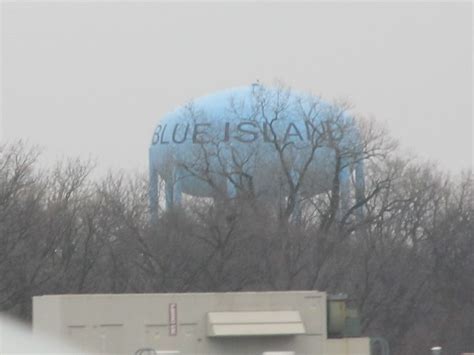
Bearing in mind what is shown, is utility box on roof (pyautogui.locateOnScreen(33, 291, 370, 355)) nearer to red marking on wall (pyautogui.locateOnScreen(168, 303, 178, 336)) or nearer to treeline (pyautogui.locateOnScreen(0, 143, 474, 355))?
A: red marking on wall (pyautogui.locateOnScreen(168, 303, 178, 336))

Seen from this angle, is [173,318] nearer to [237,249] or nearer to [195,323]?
[195,323]

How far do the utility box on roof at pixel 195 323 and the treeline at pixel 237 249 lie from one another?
14.5 meters

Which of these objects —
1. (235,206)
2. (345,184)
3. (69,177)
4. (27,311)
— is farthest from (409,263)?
(27,311)

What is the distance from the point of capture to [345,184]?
60.3 m

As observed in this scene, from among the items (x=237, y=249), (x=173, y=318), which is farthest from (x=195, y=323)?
(x=237, y=249)

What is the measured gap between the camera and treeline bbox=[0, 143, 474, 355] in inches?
2008

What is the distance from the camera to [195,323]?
31.4 metres

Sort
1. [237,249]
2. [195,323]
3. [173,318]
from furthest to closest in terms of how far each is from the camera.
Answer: [237,249], [195,323], [173,318]

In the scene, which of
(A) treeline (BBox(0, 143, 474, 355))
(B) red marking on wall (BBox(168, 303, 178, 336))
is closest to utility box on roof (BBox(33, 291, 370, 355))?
(B) red marking on wall (BBox(168, 303, 178, 336))

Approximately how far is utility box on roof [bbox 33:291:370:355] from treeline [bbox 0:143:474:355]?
14.5 metres

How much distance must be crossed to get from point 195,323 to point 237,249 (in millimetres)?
23252

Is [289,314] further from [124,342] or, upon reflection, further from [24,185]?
[24,185]

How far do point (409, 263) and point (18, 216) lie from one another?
54.3 ft

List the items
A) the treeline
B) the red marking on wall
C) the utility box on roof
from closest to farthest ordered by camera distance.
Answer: the utility box on roof < the red marking on wall < the treeline
